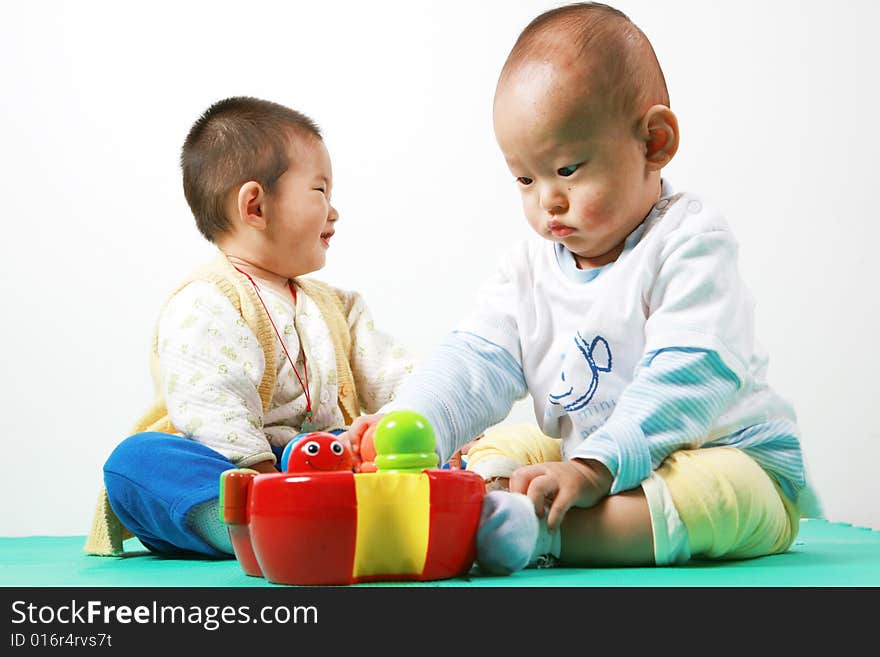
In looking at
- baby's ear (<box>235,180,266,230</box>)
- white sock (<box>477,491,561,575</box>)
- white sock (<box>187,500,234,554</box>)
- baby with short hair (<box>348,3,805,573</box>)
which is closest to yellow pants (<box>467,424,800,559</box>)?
baby with short hair (<box>348,3,805,573</box>)

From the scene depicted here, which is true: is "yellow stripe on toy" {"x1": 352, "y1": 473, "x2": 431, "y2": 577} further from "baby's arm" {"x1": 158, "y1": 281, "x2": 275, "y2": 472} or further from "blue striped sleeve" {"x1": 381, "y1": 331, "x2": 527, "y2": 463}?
"baby's arm" {"x1": 158, "y1": 281, "x2": 275, "y2": 472}

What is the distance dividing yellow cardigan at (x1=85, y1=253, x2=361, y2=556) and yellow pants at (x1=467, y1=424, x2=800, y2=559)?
0.57 m

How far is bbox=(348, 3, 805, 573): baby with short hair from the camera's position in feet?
2.85

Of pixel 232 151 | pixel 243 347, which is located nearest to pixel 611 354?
pixel 243 347

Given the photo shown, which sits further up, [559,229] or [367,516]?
[559,229]

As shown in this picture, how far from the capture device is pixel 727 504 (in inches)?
34.5

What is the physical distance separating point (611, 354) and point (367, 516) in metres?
0.36

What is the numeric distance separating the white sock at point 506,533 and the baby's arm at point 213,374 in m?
0.43

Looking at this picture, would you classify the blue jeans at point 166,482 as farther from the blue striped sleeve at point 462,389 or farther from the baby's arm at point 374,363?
the baby's arm at point 374,363

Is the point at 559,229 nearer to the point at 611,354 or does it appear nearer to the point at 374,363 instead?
the point at 611,354

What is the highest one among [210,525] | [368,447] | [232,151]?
[232,151]

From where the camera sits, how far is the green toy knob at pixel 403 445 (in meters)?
0.75

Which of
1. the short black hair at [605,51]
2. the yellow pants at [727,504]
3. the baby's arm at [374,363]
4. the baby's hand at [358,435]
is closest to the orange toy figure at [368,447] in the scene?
the baby's hand at [358,435]
